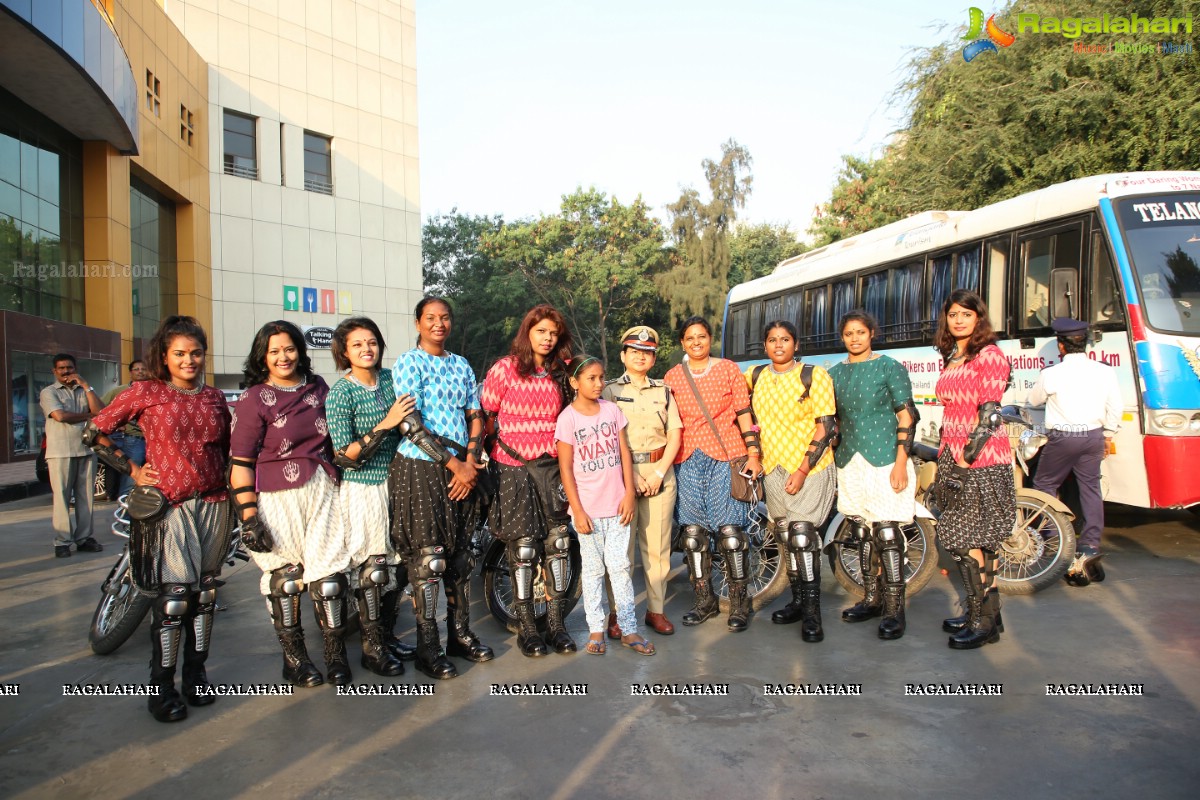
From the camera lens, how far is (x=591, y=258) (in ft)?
129

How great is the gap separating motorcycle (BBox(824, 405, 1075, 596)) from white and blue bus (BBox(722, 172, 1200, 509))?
1046 mm

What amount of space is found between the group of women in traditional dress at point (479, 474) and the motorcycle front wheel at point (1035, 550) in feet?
3.84

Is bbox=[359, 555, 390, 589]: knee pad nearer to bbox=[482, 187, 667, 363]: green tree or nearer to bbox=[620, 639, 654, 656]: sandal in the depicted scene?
bbox=[620, 639, 654, 656]: sandal

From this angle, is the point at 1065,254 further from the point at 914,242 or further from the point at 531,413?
the point at 531,413

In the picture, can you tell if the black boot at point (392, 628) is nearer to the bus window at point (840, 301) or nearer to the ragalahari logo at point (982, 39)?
the bus window at point (840, 301)

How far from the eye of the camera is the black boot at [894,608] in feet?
16.6

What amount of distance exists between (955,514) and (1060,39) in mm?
12409

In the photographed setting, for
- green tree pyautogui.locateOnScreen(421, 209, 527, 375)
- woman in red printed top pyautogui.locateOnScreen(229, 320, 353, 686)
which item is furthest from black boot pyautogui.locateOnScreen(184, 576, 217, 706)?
green tree pyautogui.locateOnScreen(421, 209, 527, 375)

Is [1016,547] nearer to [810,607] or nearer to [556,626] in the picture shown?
[810,607]

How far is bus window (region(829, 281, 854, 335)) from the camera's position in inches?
461

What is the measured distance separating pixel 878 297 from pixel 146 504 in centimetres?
905

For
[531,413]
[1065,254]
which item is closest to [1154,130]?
[1065,254]

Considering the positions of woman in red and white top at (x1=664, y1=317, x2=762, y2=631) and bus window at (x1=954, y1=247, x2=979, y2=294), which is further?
bus window at (x1=954, y1=247, x2=979, y2=294)

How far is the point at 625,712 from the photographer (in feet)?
13.1
